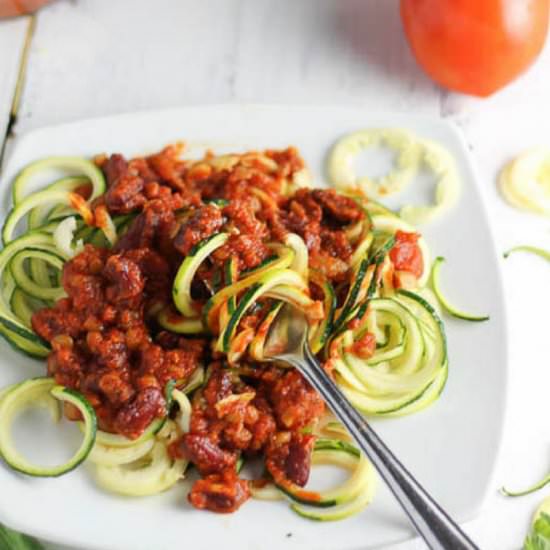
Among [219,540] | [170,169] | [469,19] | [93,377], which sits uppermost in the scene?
[469,19]

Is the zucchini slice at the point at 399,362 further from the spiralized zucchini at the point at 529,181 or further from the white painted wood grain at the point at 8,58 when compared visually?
the white painted wood grain at the point at 8,58

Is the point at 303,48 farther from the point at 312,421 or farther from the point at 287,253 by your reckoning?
the point at 312,421

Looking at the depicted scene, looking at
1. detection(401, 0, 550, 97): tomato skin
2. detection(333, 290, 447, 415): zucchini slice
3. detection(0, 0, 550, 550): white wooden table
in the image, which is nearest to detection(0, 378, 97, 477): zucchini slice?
detection(333, 290, 447, 415): zucchini slice

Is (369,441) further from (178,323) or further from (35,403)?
(35,403)

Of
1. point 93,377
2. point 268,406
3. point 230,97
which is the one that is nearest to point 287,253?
point 268,406

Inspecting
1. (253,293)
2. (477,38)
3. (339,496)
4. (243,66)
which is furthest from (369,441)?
(243,66)

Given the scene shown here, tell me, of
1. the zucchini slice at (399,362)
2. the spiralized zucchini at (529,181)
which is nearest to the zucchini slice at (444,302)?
the zucchini slice at (399,362)
